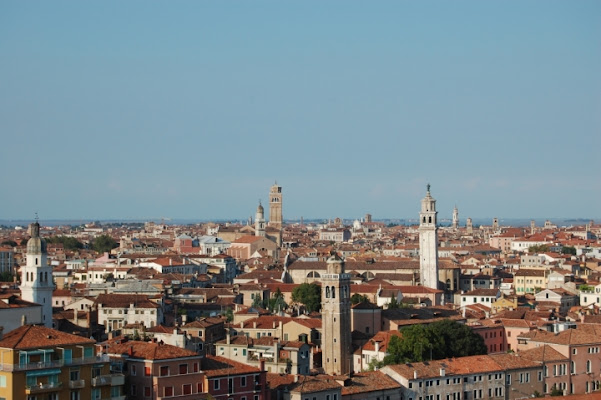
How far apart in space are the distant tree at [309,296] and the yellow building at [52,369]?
2936cm

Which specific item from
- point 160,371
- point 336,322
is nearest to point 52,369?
point 160,371

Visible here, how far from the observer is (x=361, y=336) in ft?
151

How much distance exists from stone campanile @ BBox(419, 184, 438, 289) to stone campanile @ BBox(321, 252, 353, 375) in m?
24.4

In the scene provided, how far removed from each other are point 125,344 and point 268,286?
34819 mm

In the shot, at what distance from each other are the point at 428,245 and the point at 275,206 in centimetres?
6916

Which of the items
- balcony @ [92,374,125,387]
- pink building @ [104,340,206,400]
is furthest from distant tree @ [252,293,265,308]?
balcony @ [92,374,125,387]

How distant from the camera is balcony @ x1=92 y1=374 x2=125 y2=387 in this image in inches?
1132

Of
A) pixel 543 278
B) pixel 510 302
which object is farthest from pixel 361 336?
pixel 543 278

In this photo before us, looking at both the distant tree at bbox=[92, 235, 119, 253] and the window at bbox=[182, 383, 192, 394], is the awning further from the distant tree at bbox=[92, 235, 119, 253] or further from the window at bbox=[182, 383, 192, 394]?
the distant tree at bbox=[92, 235, 119, 253]

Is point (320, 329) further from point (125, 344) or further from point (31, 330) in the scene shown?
point (31, 330)

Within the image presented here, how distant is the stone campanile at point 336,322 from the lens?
43562 mm

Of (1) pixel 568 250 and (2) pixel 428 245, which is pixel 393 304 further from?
(1) pixel 568 250

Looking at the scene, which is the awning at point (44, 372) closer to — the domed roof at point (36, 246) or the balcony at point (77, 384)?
the balcony at point (77, 384)

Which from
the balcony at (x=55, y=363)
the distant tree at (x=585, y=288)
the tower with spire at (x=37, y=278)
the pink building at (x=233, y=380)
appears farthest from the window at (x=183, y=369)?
the distant tree at (x=585, y=288)
